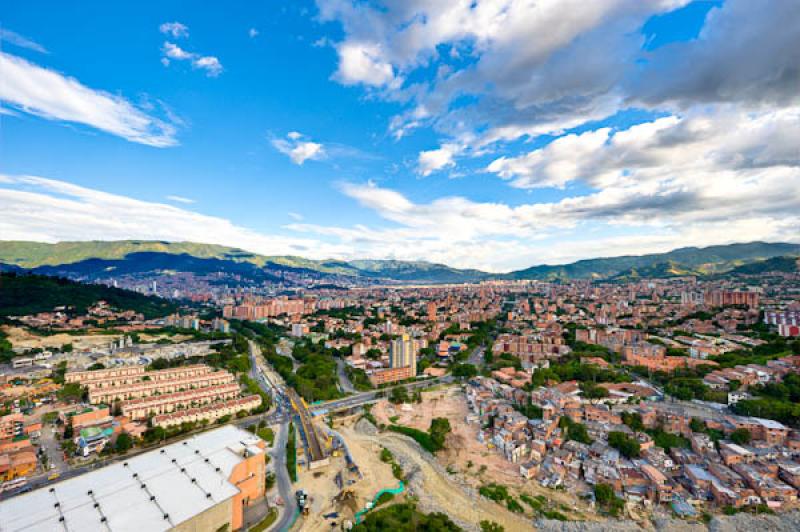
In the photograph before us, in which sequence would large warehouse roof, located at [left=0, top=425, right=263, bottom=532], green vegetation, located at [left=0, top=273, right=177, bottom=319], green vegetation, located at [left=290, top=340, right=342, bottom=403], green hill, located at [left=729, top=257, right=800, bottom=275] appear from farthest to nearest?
green hill, located at [left=729, top=257, right=800, bottom=275] → green vegetation, located at [left=0, top=273, right=177, bottom=319] → green vegetation, located at [left=290, top=340, right=342, bottom=403] → large warehouse roof, located at [left=0, top=425, right=263, bottom=532]

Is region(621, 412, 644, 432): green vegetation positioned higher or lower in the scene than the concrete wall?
lower

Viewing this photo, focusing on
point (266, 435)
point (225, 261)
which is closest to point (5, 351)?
point (266, 435)

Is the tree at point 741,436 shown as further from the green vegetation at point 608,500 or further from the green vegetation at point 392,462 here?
the green vegetation at point 392,462

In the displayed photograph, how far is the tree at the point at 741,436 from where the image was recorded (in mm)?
13070

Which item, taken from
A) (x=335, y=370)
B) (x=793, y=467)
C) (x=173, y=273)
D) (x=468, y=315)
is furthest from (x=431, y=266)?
(x=793, y=467)

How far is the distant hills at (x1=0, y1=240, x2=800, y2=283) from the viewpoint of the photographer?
9719cm

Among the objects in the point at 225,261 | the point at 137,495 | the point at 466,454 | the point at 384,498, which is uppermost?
the point at 225,261

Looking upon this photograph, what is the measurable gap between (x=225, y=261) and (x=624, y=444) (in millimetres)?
143177

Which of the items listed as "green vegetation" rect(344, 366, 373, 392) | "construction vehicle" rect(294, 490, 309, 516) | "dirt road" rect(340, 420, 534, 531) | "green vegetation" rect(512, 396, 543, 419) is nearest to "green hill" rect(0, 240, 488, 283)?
"green vegetation" rect(344, 366, 373, 392)

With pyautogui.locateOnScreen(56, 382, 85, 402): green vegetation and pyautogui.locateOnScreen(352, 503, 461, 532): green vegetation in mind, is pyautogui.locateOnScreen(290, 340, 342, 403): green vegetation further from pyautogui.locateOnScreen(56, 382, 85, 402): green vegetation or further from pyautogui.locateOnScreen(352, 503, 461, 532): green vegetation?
pyautogui.locateOnScreen(352, 503, 461, 532): green vegetation

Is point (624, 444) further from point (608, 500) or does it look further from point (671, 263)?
point (671, 263)

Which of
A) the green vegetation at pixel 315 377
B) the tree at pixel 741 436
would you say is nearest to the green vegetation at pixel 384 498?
the green vegetation at pixel 315 377

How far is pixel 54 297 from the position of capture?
124 feet

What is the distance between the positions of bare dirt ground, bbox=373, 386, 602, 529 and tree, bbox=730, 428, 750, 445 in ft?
22.9
